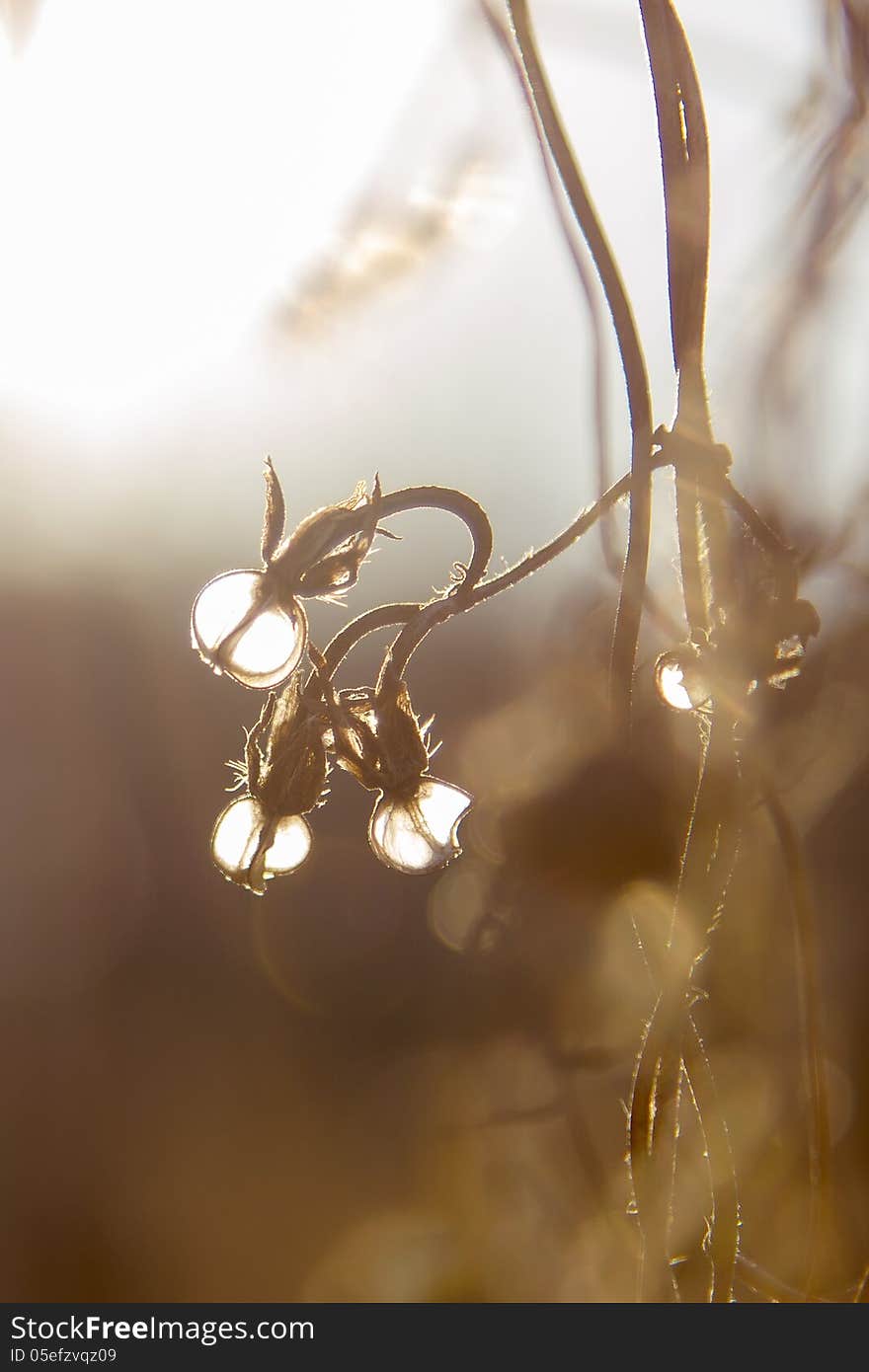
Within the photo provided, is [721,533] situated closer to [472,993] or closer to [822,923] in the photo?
[822,923]

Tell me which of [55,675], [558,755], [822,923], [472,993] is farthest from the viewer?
[55,675]

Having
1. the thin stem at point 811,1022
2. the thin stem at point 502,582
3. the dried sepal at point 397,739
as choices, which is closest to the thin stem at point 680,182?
the thin stem at point 502,582

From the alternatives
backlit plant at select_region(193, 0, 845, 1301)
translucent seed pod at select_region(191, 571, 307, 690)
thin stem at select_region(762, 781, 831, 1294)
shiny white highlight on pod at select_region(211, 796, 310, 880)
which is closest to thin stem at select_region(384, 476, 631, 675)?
backlit plant at select_region(193, 0, 845, 1301)

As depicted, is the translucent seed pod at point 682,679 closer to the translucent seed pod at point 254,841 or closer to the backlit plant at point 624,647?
the backlit plant at point 624,647

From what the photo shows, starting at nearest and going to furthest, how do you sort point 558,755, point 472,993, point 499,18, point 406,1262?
point 499,18 → point 558,755 → point 406,1262 → point 472,993

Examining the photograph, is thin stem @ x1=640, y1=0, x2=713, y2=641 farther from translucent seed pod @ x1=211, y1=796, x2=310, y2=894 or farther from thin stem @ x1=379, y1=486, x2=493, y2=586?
translucent seed pod @ x1=211, y1=796, x2=310, y2=894
